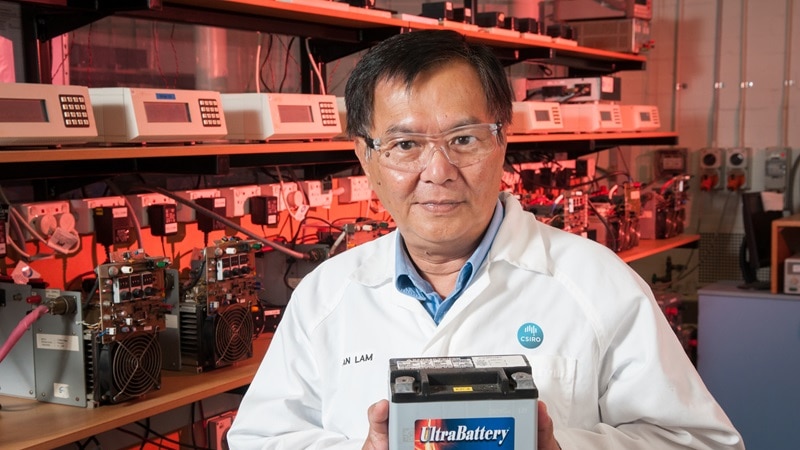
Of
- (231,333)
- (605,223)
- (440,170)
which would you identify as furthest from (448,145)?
(605,223)

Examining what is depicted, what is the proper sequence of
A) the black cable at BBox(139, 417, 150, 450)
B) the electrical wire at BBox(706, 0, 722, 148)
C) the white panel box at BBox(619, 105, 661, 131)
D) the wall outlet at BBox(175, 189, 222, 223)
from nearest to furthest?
the black cable at BBox(139, 417, 150, 450)
the wall outlet at BBox(175, 189, 222, 223)
the white panel box at BBox(619, 105, 661, 131)
the electrical wire at BBox(706, 0, 722, 148)

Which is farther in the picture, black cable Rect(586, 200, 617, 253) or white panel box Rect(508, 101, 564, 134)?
black cable Rect(586, 200, 617, 253)

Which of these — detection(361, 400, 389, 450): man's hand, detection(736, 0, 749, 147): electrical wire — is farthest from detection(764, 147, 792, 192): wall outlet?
detection(361, 400, 389, 450): man's hand

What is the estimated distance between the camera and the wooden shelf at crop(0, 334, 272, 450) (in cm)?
212

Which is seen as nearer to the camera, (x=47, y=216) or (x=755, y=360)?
(x=47, y=216)

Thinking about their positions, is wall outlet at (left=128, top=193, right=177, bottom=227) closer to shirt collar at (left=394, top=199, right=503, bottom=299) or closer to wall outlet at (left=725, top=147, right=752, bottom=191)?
shirt collar at (left=394, top=199, right=503, bottom=299)

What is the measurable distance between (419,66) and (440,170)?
0.17 m

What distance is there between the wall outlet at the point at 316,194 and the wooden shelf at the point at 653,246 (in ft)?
5.51

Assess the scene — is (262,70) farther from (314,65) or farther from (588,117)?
(588,117)

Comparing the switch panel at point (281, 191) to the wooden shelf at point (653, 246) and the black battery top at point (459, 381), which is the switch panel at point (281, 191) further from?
the black battery top at point (459, 381)

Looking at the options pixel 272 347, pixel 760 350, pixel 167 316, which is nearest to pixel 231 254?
pixel 167 316

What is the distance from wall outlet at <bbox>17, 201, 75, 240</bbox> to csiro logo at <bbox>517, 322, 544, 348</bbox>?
1.86m

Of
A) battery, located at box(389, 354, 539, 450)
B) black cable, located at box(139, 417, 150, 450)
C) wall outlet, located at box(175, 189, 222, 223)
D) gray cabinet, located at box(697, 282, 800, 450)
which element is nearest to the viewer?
battery, located at box(389, 354, 539, 450)

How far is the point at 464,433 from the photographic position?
1.07 meters
